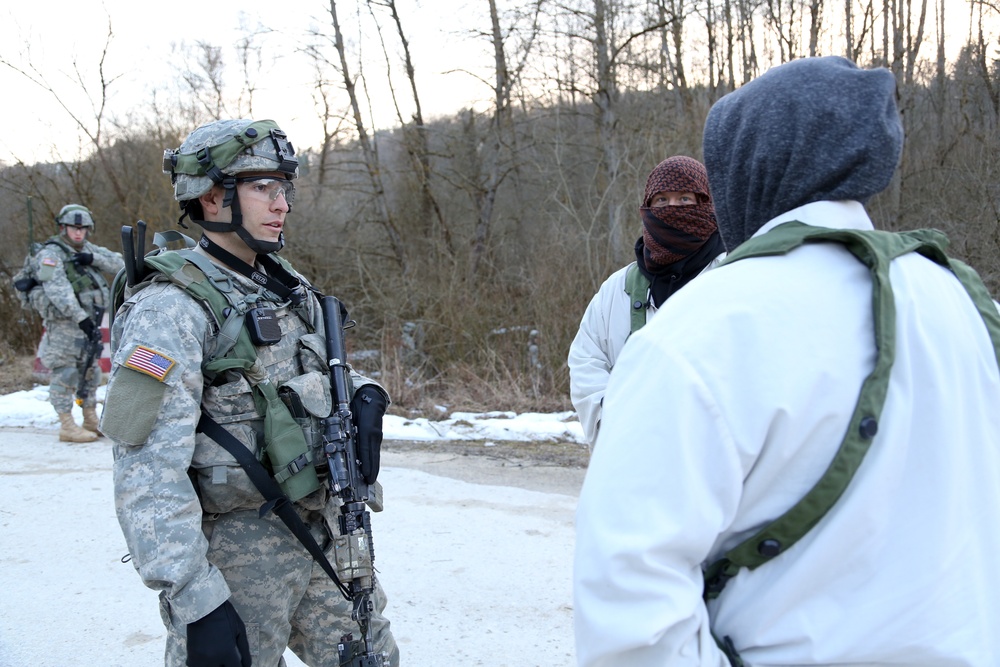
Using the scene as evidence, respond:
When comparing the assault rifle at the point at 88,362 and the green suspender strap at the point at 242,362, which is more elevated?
the green suspender strap at the point at 242,362

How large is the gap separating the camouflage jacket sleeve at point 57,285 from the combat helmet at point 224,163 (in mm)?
5900

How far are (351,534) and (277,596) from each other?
270 millimetres

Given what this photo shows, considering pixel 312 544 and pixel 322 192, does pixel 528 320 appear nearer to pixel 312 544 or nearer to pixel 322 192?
pixel 322 192

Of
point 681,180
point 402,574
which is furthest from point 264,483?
point 402,574

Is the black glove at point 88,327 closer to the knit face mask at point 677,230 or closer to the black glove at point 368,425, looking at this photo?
the black glove at point 368,425

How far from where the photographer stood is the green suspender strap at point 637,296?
3.11 metres

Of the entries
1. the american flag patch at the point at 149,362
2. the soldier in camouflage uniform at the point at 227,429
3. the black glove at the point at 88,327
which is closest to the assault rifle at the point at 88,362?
the black glove at the point at 88,327

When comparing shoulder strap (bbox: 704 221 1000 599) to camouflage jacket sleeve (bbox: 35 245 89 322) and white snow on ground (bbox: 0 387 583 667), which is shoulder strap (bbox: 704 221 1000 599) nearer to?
white snow on ground (bbox: 0 387 583 667)

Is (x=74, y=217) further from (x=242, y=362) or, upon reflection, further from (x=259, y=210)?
(x=242, y=362)

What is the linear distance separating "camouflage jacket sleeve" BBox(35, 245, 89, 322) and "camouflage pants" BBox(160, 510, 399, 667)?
6223 mm

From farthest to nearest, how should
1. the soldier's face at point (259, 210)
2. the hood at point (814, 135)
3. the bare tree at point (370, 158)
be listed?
1. the bare tree at point (370, 158)
2. the soldier's face at point (259, 210)
3. the hood at point (814, 135)

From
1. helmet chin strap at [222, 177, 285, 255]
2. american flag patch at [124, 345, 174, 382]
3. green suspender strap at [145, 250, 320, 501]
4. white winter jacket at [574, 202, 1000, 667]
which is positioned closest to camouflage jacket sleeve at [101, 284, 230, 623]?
american flag patch at [124, 345, 174, 382]

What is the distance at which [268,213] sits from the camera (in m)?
2.41

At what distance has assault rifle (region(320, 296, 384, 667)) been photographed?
2271mm
